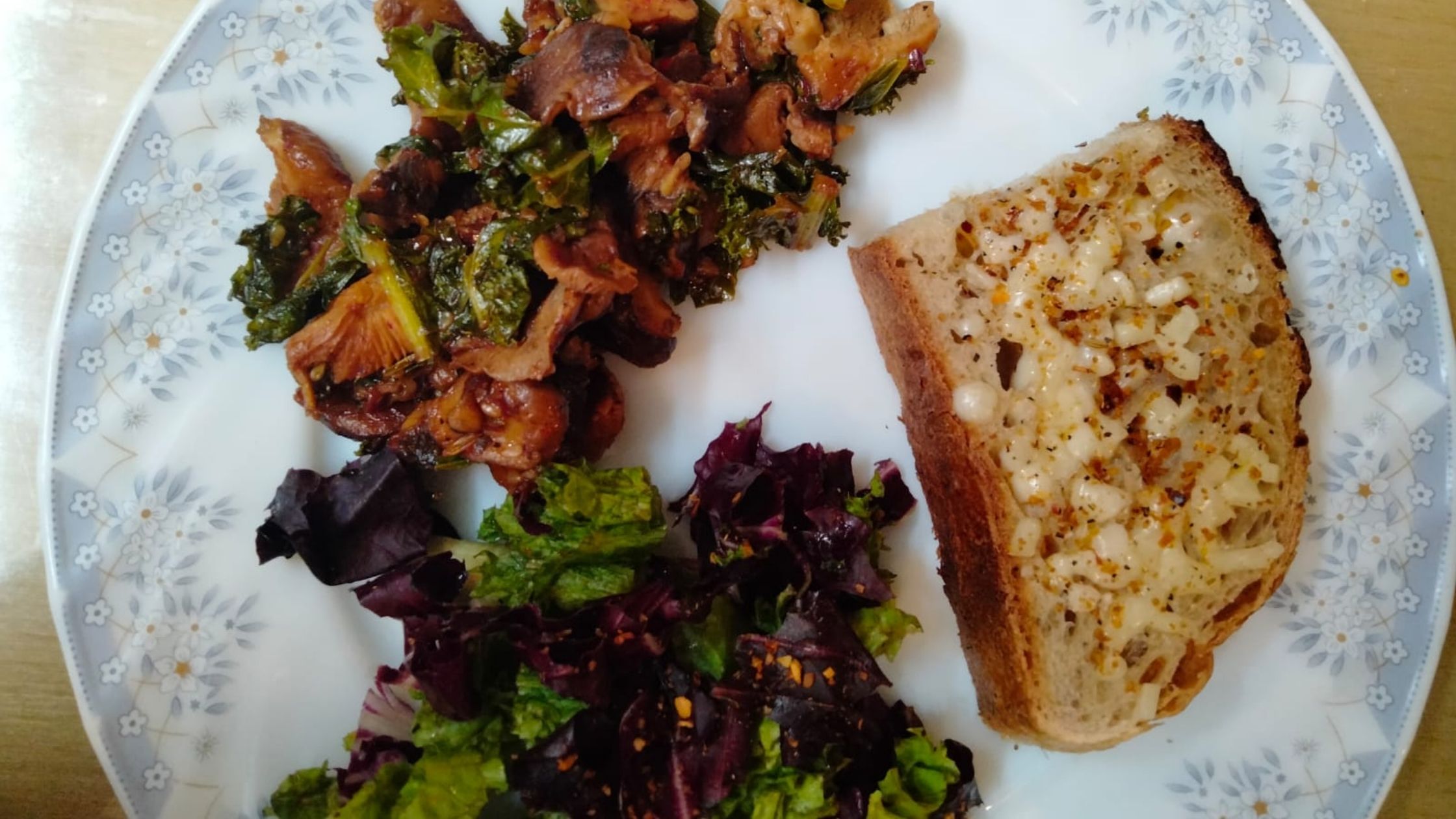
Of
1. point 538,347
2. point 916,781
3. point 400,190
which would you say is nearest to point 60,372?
point 400,190

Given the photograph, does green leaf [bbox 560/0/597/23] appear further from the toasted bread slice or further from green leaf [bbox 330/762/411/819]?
green leaf [bbox 330/762/411/819]

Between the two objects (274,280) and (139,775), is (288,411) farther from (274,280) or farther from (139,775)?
(139,775)

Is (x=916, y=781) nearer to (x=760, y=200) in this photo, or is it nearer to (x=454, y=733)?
(x=454, y=733)

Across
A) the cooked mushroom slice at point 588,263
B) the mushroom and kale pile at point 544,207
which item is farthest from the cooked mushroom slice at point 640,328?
the cooked mushroom slice at point 588,263

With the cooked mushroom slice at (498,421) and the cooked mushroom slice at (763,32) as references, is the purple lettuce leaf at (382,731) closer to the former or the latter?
the cooked mushroom slice at (498,421)

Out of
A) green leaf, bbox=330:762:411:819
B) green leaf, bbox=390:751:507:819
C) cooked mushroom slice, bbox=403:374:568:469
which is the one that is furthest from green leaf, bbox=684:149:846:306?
green leaf, bbox=330:762:411:819
